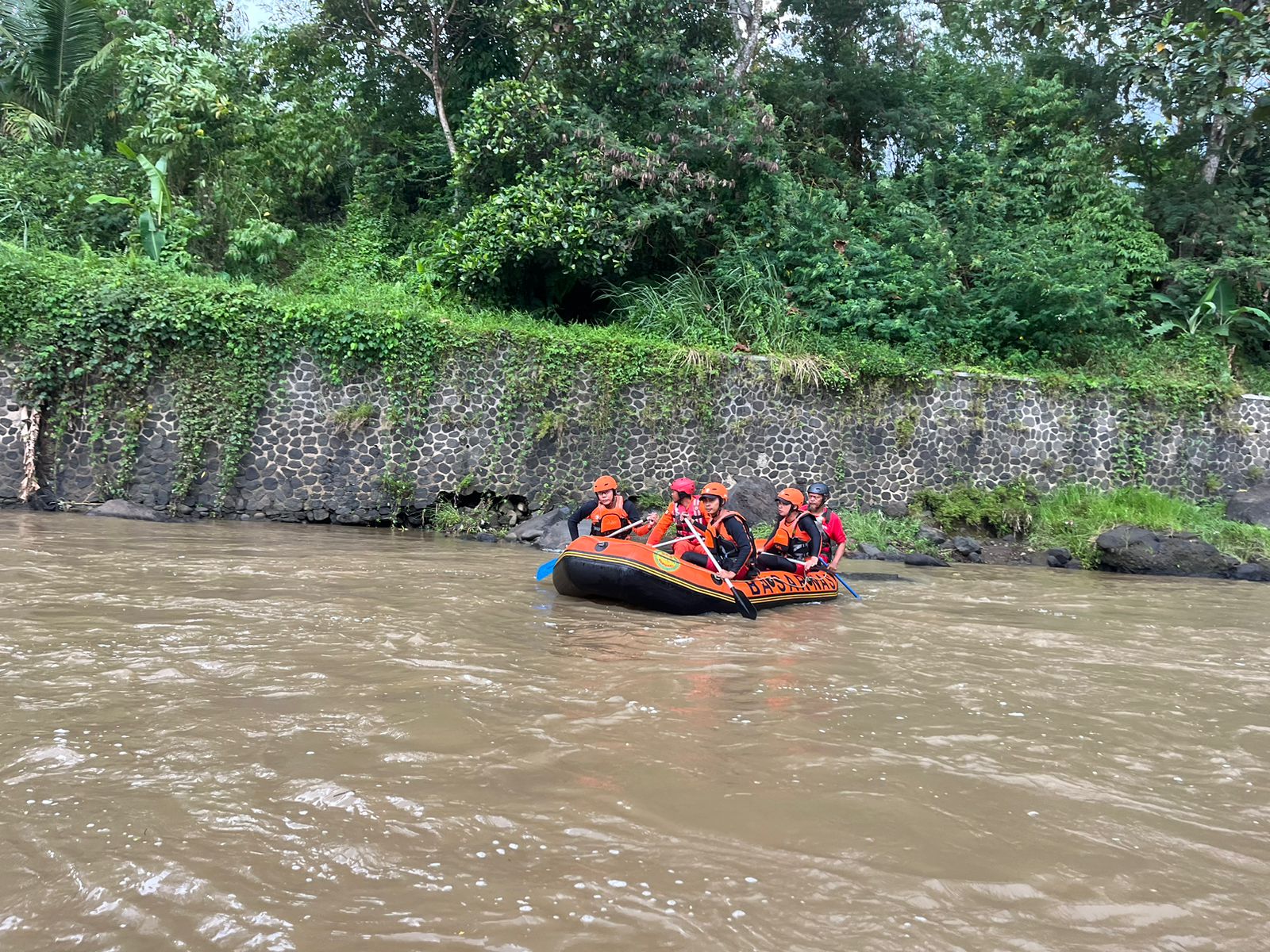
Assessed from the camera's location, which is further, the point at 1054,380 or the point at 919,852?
the point at 1054,380

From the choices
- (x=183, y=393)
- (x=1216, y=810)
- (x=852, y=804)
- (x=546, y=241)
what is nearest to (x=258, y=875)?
(x=852, y=804)

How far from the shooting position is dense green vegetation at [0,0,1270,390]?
52.4ft

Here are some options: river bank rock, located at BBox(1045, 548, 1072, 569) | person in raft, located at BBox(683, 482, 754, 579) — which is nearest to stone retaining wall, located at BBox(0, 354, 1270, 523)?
river bank rock, located at BBox(1045, 548, 1072, 569)

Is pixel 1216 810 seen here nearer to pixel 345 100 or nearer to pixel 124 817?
pixel 124 817

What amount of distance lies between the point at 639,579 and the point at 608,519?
5.90 ft

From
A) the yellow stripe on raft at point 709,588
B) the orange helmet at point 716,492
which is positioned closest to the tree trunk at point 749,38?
the orange helmet at point 716,492

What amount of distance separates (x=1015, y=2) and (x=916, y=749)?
19.5 m

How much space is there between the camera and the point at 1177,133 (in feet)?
65.4

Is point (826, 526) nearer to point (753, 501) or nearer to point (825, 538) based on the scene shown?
point (825, 538)

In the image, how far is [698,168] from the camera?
17.0 m

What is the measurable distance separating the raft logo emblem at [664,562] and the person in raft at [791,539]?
1905 millimetres

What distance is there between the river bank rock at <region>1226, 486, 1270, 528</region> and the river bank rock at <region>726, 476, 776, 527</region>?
707 centimetres

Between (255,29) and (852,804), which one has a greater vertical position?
(255,29)

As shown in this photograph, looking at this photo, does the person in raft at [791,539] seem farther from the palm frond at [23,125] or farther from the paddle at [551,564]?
the palm frond at [23,125]
